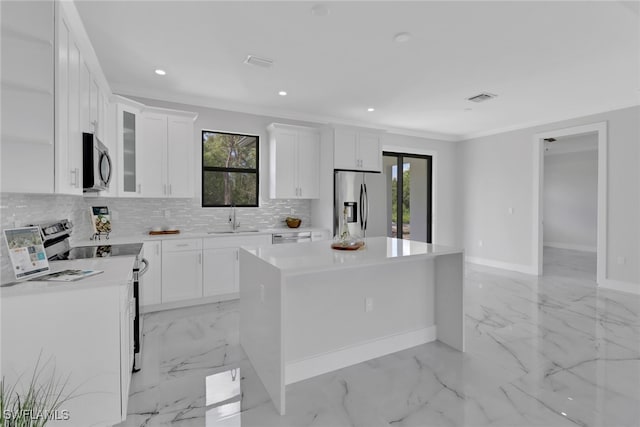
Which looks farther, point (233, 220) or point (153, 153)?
point (233, 220)

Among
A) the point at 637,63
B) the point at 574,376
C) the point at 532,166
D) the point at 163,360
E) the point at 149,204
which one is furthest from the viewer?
the point at 532,166

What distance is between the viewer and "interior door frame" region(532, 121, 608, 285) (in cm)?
474

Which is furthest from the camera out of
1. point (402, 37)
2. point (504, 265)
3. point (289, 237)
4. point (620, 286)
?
point (504, 265)

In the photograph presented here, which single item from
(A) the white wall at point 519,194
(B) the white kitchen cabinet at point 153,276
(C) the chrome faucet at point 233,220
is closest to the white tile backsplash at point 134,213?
(C) the chrome faucet at point 233,220

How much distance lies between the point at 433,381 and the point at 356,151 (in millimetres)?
3498

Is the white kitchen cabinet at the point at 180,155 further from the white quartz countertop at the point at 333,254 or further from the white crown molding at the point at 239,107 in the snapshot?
the white quartz countertop at the point at 333,254

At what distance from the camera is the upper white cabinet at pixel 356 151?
484cm

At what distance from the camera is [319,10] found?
2383mm

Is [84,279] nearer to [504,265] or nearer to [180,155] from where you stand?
[180,155]

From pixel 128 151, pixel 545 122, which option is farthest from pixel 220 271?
pixel 545 122

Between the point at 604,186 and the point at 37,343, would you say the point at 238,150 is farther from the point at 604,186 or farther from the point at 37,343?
the point at 604,186

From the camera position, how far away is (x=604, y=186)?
4.73 m

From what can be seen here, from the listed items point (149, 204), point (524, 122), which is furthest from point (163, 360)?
point (524, 122)

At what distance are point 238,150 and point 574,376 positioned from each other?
4456 mm
